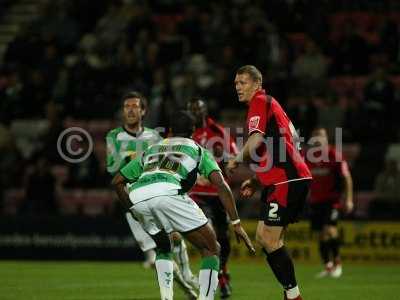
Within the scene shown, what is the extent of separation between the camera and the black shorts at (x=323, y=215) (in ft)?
54.3

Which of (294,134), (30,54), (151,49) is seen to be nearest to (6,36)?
(30,54)

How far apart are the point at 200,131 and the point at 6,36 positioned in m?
13.3

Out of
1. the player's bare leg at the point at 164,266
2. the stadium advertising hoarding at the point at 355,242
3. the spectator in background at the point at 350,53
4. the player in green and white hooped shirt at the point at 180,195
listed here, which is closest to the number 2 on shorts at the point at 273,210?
the player in green and white hooped shirt at the point at 180,195

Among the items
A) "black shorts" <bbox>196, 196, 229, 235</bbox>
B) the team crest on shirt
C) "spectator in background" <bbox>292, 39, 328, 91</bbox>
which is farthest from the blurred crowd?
the team crest on shirt

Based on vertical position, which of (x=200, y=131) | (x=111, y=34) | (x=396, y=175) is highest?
(x=111, y=34)

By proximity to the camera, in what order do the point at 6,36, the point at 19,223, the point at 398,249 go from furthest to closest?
the point at 6,36 → the point at 19,223 → the point at 398,249

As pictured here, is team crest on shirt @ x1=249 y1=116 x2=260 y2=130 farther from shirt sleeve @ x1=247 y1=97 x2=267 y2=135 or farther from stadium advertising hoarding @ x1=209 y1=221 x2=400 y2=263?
stadium advertising hoarding @ x1=209 y1=221 x2=400 y2=263

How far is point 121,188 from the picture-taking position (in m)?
10.0

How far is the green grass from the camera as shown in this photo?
39.6ft

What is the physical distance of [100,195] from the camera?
2042cm

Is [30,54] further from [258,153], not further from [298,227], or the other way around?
[258,153]

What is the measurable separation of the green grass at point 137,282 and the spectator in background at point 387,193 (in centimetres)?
102

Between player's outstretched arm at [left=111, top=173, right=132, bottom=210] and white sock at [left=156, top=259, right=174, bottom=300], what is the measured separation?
878 millimetres

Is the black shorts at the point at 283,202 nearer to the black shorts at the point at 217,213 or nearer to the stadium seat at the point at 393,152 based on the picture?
the black shorts at the point at 217,213
